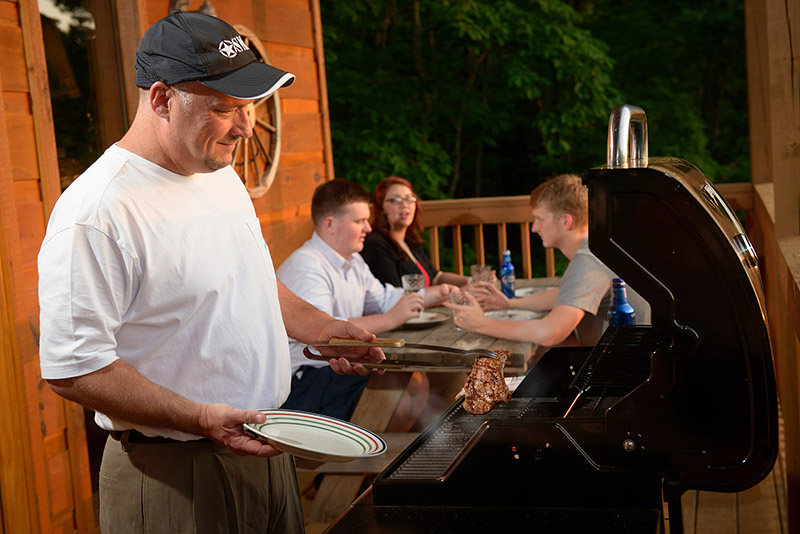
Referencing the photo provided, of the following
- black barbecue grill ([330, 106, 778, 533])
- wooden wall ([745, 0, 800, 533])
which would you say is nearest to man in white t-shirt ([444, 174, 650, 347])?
wooden wall ([745, 0, 800, 533])

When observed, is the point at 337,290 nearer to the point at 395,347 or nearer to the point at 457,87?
the point at 395,347

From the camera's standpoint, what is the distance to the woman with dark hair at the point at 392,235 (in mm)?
4133

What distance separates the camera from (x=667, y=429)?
115 centimetres

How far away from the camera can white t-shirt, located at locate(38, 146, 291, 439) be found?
135 cm

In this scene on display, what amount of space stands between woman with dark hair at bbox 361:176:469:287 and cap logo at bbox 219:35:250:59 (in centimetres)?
262

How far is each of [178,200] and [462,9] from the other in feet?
24.4

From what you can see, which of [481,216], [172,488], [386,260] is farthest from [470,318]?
[481,216]

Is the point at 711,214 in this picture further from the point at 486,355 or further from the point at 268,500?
the point at 268,500

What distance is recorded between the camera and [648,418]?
3.76 ft

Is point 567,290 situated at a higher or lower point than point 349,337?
lower

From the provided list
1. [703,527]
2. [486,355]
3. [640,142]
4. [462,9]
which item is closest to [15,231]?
[486,355]

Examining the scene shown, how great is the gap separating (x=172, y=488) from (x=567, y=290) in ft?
5.68

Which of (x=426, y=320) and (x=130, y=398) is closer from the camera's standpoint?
(x=130, y=398)

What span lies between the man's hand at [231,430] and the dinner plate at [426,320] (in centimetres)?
190
